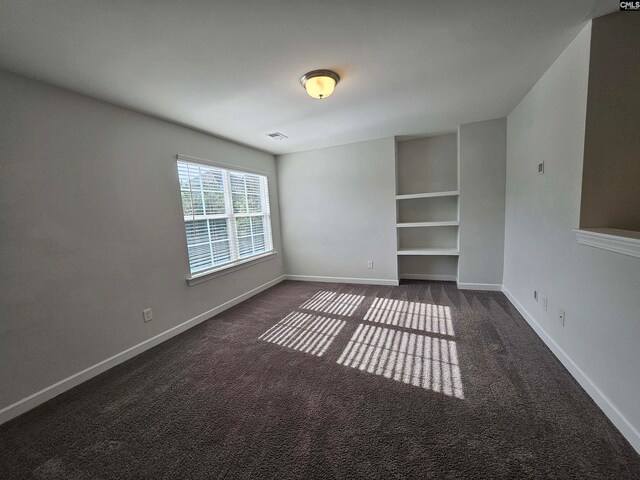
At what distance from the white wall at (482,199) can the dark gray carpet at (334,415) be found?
129 cm

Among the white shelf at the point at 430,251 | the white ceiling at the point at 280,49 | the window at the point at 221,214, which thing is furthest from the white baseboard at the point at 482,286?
the window at the point at 221,214

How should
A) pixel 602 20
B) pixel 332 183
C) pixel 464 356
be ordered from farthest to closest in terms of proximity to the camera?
pixel 332 183 < pixel 464 356 < pixel 602 20

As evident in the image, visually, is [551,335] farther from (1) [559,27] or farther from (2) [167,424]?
(2) [167,424]

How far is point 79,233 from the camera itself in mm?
2041

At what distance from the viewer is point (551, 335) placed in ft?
6.95

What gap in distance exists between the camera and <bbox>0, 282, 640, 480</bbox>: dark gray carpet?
125cm

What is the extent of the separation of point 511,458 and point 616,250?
126 centimetres

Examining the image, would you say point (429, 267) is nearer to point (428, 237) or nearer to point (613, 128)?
point (428, 237)

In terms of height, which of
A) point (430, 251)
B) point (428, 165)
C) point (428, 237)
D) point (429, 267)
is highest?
point (428, 165)

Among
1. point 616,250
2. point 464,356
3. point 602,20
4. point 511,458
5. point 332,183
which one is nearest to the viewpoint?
point 511,458

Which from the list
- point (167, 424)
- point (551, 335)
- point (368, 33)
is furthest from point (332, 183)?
point (167, 424)

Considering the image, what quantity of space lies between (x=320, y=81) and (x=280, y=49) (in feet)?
1.34

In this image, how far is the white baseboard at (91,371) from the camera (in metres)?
1.71

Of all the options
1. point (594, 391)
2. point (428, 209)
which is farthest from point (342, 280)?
point (594, 391)
